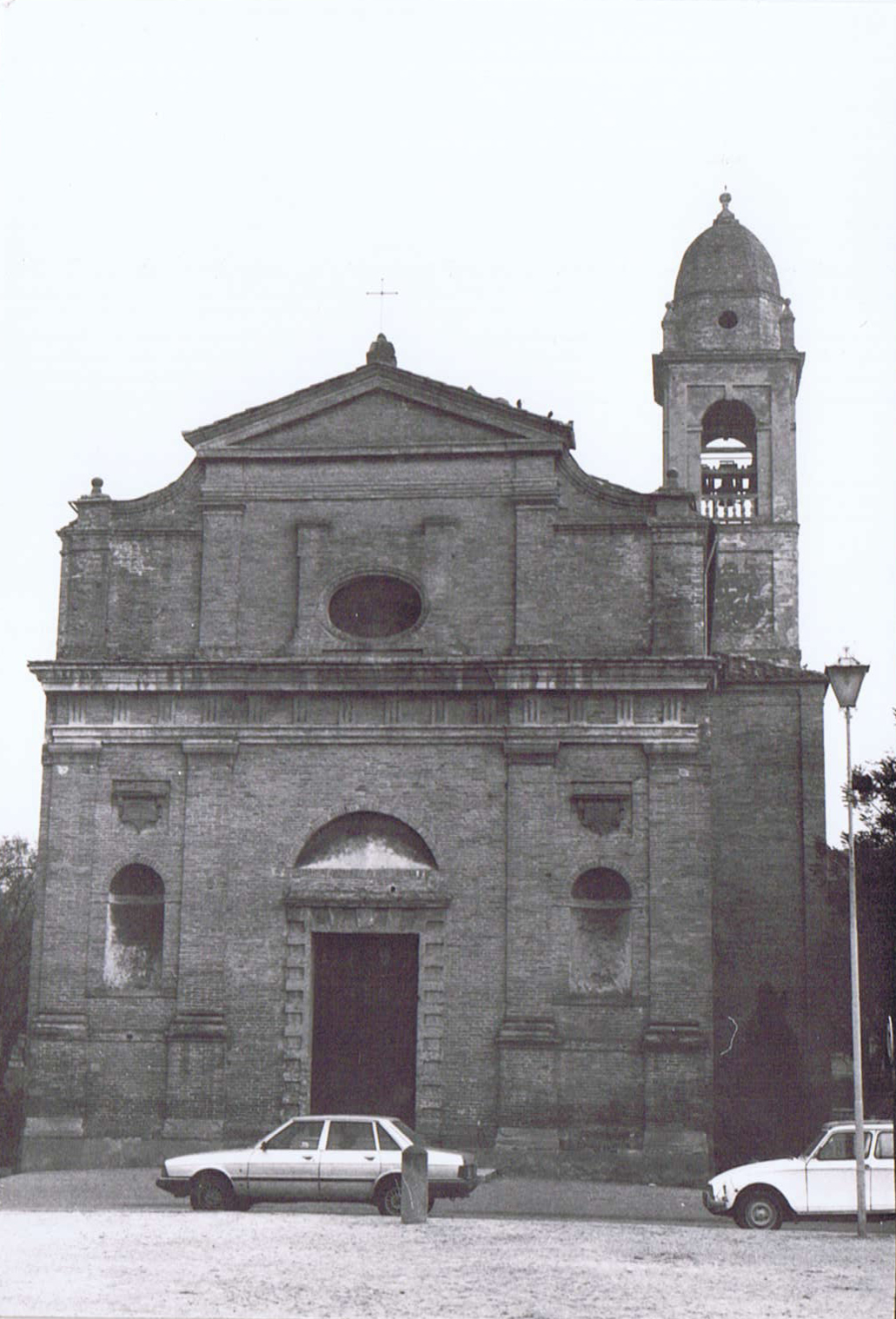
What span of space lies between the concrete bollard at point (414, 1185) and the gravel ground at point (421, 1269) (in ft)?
1.08

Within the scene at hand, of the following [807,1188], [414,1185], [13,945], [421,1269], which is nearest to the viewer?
[421,1269]

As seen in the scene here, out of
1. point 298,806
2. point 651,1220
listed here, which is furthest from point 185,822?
point 651,1220

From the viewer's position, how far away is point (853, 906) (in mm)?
20250

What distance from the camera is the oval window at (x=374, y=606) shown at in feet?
93.7

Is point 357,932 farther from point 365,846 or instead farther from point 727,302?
point 727,302

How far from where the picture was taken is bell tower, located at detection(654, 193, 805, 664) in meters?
40.5

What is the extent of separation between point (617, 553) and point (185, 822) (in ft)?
24.9

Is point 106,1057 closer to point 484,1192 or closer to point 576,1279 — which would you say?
point 484,1192

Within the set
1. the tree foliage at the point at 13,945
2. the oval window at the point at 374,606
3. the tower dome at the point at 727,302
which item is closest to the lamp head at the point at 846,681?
the oval window at the point at 374,606

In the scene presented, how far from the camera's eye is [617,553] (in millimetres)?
28094

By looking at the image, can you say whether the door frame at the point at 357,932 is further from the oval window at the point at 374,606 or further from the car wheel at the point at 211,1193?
the car wheel at the point at 211,1193

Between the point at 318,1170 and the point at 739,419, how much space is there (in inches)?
995

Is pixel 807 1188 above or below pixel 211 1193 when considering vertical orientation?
above

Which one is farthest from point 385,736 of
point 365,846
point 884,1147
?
point 884,1147
